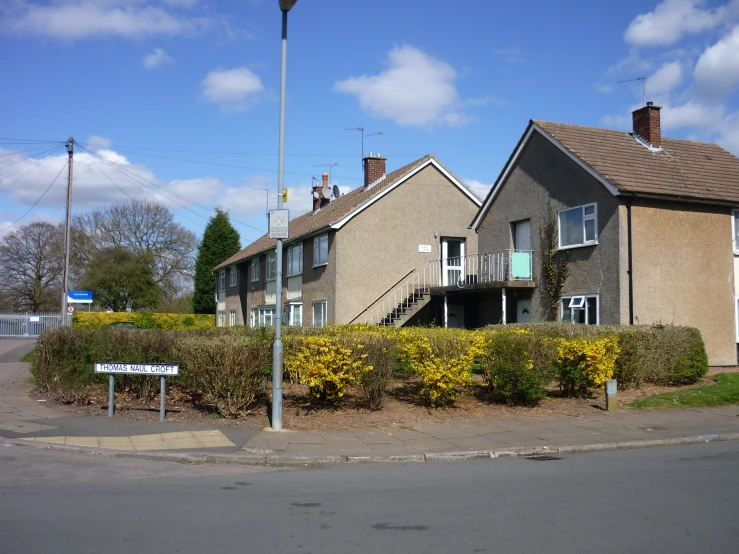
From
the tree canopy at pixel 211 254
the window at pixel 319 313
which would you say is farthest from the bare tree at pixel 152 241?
the window at pixel 319 313

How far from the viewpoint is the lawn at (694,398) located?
534 inches

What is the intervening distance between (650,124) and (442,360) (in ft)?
46.7

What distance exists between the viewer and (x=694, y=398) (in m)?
14.1

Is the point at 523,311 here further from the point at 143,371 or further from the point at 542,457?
the point at 143,371

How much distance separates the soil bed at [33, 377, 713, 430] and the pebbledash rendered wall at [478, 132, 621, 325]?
5.28 m

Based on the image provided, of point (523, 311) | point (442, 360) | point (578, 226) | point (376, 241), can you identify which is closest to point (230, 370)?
point (442, 360)

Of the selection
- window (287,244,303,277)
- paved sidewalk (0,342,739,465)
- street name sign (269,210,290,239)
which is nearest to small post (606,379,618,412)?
paved sidewalk (0,342,739,465)

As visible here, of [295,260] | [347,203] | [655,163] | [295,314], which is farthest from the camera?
[295,260]

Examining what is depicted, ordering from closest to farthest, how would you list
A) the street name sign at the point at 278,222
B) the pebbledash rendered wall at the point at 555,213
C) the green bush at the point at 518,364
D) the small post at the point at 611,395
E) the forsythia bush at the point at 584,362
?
1. the street name sign at the point at 278,222
2. the green bush at the point at 518,364
3. the small post at the point at 611,395
4. the forsythia bush at the point at 584,362
5. the pebbledash rendered wall at the point at 555,213

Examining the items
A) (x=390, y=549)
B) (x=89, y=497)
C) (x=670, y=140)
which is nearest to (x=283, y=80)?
(x=89, y=497)

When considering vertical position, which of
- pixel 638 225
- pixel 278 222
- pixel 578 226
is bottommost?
pixel 278 222

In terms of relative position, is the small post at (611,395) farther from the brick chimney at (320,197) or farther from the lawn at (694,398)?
the brick chimney at (320,197)

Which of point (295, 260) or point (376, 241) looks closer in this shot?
point (376, 241)

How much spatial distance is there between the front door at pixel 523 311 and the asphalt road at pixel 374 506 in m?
13.0
